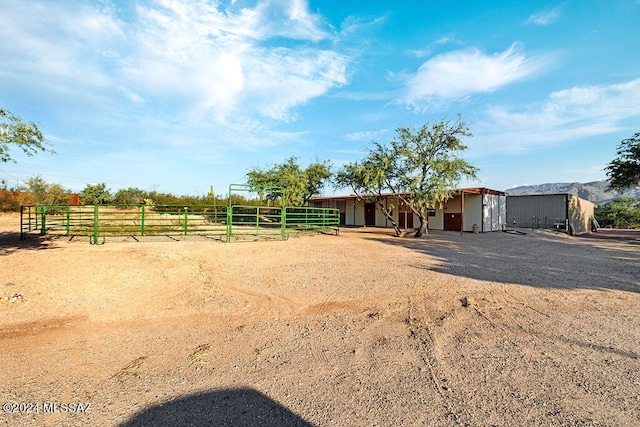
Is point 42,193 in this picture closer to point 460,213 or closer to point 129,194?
point 129,194

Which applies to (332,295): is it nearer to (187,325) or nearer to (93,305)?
(187,325)

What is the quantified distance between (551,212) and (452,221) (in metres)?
8.62

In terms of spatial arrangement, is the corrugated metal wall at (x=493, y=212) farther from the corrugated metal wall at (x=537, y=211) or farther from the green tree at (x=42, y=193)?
the green tree at (x=42, y=193)

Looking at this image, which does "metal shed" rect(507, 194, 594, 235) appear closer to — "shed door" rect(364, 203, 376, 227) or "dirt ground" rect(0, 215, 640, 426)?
"shed door" rect(364, 203, 376, 227)

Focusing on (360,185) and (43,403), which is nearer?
(43,403)

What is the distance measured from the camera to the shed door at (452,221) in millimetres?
21234

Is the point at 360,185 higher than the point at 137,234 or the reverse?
higher

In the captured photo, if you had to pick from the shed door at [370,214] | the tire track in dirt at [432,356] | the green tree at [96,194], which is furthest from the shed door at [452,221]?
the green tree at [96,194]

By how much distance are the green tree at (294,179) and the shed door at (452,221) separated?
1017 centimetres

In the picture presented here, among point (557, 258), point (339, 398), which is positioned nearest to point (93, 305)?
point (339, 398)

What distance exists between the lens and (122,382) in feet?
9.67

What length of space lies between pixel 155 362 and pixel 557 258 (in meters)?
11.6

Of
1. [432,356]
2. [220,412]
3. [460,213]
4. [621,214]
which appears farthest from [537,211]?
[220,412]

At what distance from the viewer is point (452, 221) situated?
2159cm
